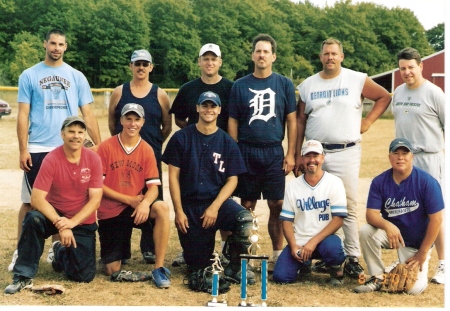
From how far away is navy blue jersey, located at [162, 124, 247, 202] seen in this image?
5.02 metres

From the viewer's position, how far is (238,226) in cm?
489

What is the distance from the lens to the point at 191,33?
106ft

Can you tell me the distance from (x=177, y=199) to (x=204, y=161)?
414 millimetres

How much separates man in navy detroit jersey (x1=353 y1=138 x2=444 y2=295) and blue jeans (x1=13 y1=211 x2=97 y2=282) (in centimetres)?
233

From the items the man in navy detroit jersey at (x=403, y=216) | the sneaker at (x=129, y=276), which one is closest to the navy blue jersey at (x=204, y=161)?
the sneaker at (x=129, y=276)

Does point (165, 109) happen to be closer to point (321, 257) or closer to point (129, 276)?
point (129, 276)

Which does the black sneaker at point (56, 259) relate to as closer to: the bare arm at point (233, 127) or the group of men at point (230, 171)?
the group of men at point (230, 171)

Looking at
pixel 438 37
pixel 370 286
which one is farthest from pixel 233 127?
pixel 438 37

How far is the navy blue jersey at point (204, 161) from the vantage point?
5020 mm

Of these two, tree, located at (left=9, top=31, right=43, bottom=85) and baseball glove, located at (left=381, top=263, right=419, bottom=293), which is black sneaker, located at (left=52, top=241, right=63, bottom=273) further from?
tree, located at (left=9, top=31, right=43, bottom=85)

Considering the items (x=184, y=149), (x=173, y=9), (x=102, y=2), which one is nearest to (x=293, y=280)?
(x=184, y=149)

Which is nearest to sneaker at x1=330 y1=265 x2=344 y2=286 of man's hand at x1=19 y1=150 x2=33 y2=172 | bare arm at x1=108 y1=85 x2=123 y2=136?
bare arm at x1=108 y1=85 x2=123 y2=136

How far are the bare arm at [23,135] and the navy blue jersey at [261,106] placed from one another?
74.9 inches
